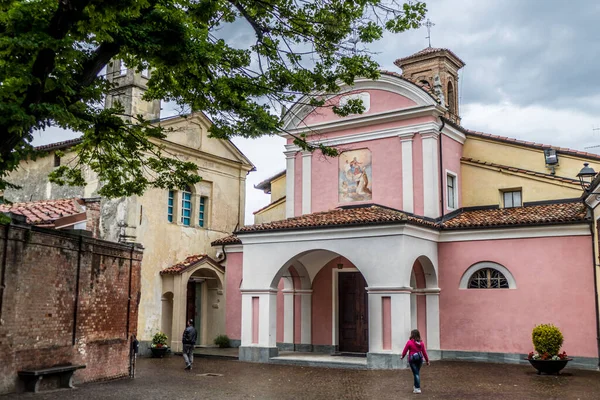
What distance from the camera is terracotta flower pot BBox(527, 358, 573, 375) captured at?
53.0 ft

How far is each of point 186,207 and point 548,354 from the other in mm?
14852

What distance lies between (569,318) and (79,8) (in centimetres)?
1610

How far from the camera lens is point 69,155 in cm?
2378

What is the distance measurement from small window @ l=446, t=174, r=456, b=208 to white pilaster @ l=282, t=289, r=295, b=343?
21.4 ft

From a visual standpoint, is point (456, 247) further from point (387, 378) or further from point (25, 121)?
point (25, 121)

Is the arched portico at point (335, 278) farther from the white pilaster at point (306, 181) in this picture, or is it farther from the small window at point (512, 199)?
the small window at point (512, 199)

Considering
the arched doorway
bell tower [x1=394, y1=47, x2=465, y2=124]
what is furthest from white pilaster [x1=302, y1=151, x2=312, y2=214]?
bell tower [x1=394, y1=47, x2=465, y2=124]

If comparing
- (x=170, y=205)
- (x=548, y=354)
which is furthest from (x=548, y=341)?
(x=170, y=205)

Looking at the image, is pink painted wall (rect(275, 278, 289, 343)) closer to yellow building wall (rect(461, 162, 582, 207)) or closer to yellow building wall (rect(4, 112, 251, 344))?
yellow building wall (rect(4, 112, 251, 344))

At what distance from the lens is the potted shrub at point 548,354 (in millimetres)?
16188

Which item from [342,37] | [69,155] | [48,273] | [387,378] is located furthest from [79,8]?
[69,155]

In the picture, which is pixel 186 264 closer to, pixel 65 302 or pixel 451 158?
pixel 451 158

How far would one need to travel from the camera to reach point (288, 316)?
73.7ft

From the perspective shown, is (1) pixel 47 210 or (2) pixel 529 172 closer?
(1) pixel 47 210
